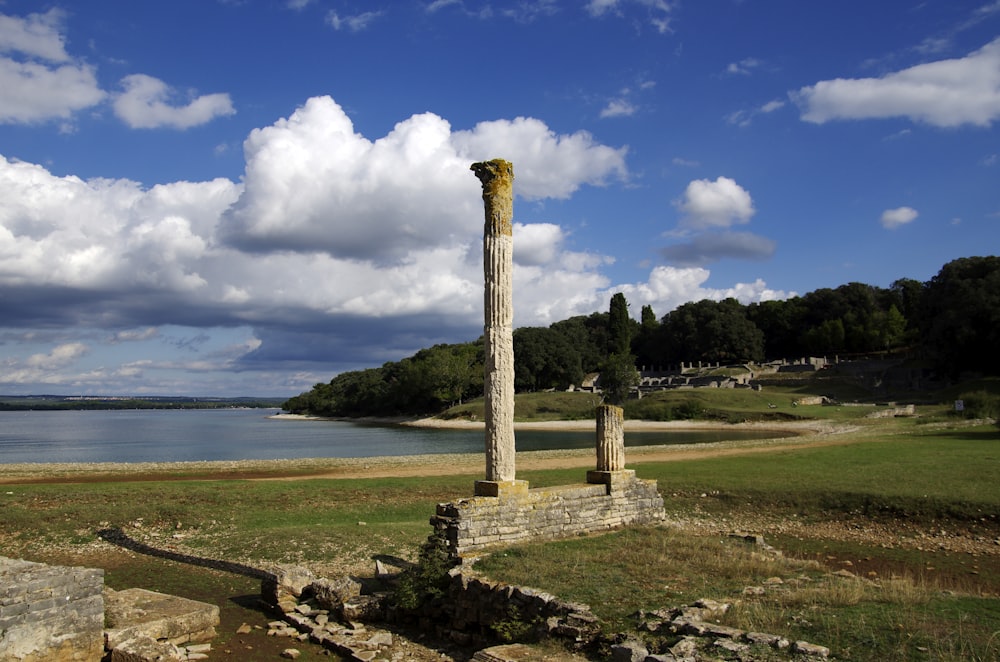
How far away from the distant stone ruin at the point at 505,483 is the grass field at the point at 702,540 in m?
0.76

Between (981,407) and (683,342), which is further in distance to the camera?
(683,342)

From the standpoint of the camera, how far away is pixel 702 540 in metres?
13.5

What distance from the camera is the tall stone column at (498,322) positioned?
551 inches

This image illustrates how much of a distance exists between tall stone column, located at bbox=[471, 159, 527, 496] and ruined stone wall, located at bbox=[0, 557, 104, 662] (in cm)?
680

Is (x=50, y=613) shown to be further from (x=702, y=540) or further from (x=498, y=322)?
(x=702, y=540)

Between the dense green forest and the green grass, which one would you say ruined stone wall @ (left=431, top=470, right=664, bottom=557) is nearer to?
the green grass

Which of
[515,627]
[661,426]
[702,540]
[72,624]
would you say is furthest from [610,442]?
[661,426]

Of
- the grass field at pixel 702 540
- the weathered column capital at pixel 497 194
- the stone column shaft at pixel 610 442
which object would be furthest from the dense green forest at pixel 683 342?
the weathered column capital at pixel 497 194

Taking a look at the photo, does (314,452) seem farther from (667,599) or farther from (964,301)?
(964,301)

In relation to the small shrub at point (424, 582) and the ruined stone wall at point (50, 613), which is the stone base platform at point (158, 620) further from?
the small shrub at point (424, 582)

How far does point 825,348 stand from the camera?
337ft

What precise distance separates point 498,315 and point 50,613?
29.1 feet

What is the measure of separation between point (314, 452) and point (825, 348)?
8016 cm

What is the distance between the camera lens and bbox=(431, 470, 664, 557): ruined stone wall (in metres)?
12.6
